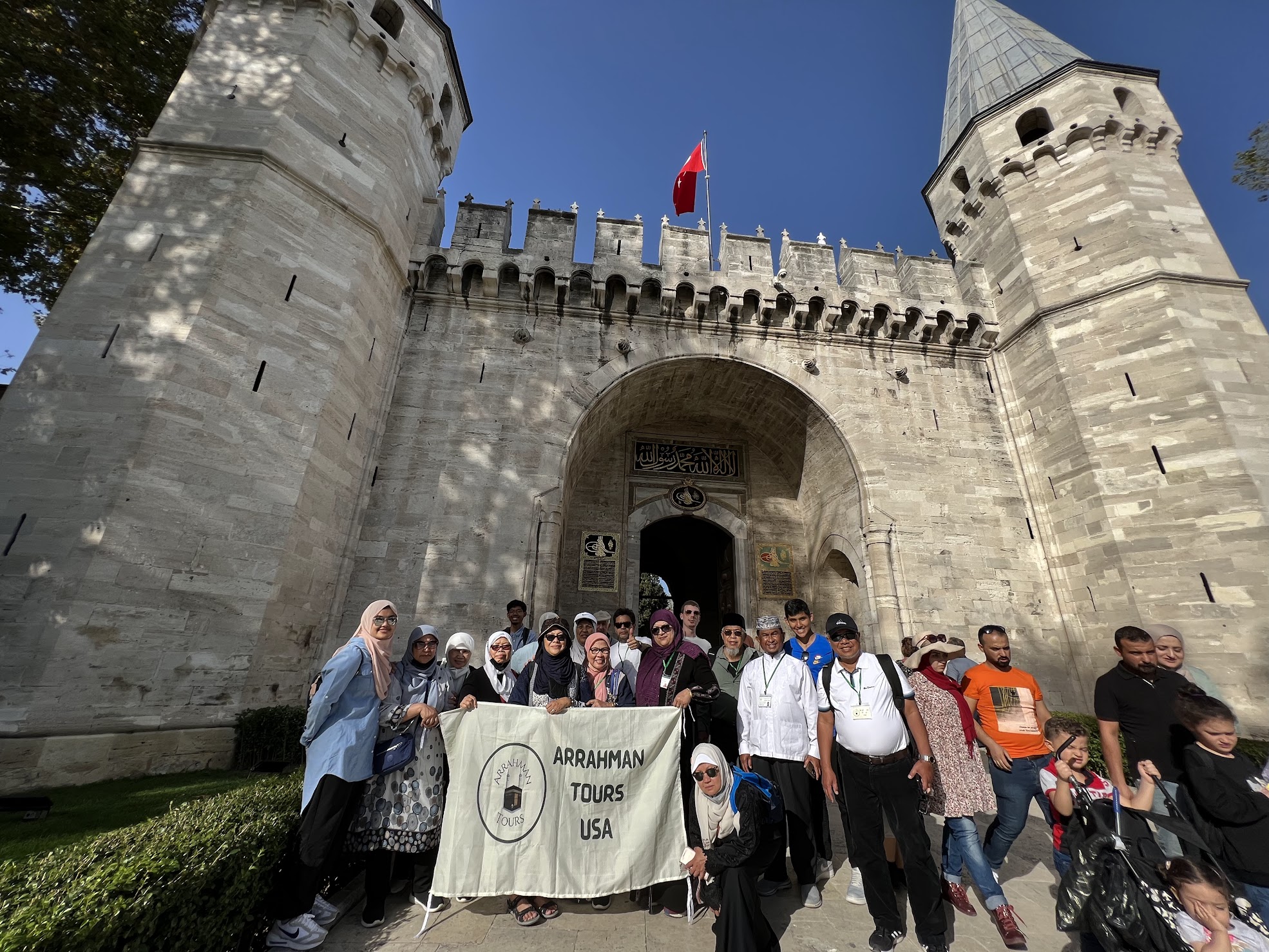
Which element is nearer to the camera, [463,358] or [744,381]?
[463,358]

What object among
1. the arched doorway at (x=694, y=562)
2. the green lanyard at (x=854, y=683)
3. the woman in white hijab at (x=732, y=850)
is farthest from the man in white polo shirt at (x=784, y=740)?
the arched doorway at (x=694, y=562)

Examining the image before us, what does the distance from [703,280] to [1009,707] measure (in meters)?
9.52

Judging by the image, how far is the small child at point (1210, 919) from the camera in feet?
6.44

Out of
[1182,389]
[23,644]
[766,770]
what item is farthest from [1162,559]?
[23,644]

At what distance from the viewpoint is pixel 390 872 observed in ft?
10.9

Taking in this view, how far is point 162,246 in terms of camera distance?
279 inches

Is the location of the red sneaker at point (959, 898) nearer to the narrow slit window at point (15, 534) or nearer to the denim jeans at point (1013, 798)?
the denim jeans at point (1013, 798)

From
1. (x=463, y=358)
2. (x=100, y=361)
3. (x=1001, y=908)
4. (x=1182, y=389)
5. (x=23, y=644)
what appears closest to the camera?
(x=1001, y=908)

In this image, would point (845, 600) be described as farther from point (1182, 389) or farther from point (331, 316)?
point (331, 316)

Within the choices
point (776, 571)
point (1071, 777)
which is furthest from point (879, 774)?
point (776, 571)

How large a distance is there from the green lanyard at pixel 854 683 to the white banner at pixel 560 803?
1.23m

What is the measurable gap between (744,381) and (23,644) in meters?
11.6

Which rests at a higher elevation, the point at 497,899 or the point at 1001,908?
the point at 1001,908

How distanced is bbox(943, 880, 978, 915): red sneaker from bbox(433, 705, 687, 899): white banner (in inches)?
77.4
